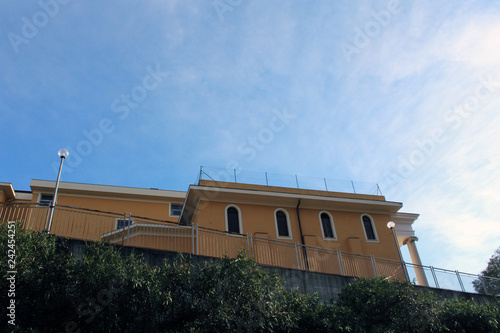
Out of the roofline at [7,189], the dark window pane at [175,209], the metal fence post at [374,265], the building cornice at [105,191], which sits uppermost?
the building cornice at [105,191]

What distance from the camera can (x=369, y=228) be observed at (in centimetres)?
2194

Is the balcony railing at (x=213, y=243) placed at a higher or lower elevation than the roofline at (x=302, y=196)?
lower

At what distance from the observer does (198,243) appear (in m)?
14.8

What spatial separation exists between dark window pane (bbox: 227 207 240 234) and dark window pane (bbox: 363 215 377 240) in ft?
22.3

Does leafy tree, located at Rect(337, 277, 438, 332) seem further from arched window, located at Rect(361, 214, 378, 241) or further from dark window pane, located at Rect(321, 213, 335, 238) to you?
arched window, located at Rect(361, 214, 378, 241)

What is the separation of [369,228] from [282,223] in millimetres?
4781

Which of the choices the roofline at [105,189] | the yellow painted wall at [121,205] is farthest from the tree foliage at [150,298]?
the roofline at [105,189]

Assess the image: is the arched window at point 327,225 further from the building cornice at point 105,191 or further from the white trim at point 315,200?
the building cornice at point 105,191

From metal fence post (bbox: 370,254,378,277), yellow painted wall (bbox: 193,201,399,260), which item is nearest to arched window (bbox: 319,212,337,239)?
yellow painted wall (bbox: 193,201,399,260)

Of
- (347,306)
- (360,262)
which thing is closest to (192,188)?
(360,262)

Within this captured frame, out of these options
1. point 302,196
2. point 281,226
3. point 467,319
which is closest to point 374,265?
point 467,319

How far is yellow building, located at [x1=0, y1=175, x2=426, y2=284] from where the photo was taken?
15930mm

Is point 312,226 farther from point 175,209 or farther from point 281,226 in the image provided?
point 175,209

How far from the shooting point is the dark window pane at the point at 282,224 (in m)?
20.4
